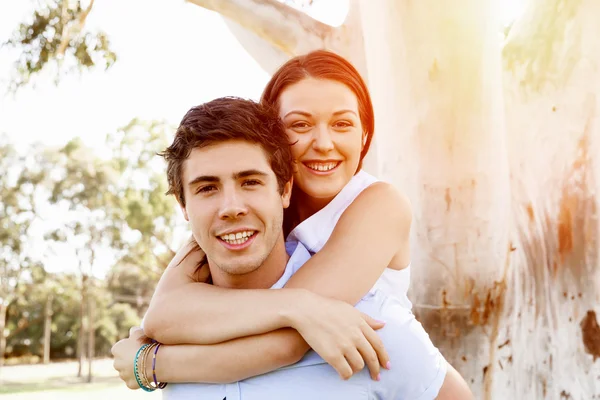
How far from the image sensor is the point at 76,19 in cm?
651

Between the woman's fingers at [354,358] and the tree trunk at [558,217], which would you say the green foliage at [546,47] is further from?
the woman's fingers at [354,358]

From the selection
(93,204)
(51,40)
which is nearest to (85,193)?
(93,204)

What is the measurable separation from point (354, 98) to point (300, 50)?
6.96 feet

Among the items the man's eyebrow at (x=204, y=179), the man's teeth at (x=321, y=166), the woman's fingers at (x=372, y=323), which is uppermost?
the man's teeth at (x=321, y=166)

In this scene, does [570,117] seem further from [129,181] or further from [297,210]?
[129,181]

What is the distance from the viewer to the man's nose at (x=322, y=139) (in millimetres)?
2178

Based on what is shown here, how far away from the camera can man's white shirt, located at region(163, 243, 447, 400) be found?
5.93 feet

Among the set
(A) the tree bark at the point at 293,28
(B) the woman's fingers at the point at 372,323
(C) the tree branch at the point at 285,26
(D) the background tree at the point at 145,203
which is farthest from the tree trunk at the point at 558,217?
(D) the background tree at the point at 145,203

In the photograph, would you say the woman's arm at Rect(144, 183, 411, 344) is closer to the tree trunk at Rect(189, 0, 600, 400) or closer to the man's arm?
the man's arm

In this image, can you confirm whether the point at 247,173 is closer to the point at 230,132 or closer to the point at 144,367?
the point at 230,132

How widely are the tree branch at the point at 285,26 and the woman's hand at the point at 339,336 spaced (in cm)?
284

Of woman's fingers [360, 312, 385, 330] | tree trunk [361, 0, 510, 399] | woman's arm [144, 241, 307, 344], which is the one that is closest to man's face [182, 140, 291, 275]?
woman's arm [144, 241, 307, 344]

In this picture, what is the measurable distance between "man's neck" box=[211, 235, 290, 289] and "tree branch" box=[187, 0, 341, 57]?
2518 mm

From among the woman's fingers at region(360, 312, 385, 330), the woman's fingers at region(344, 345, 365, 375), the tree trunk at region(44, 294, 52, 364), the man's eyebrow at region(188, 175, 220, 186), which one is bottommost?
the tree trunk at region(44, 294, 52, 364)
